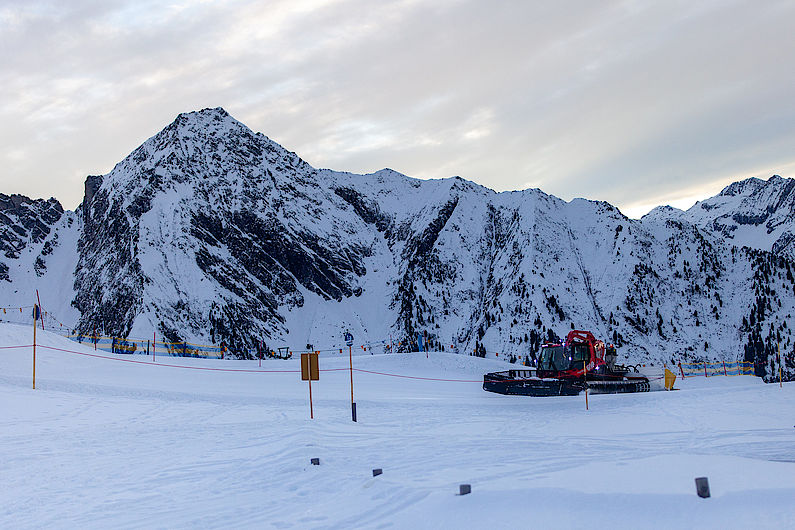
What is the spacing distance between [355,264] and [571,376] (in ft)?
219

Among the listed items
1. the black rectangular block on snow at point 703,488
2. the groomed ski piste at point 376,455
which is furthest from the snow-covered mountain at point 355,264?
the black rectangular block on snow at point 703,488

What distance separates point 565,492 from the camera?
7246mm

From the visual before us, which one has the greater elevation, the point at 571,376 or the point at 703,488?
the point at 703,488

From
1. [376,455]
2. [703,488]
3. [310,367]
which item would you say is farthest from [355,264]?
[703,488]

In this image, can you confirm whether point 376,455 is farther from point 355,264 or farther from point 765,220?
point 765,220

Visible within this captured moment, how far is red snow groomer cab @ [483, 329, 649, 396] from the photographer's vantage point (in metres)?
26.0

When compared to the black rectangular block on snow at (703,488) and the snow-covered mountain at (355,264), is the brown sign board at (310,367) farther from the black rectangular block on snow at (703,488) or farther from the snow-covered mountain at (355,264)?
the snow-covered mountain at (355,264)

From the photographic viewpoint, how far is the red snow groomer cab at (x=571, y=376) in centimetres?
2598

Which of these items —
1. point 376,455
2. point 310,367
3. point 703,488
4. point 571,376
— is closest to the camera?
point 703,488

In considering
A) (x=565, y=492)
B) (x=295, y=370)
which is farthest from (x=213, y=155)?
(x=565, y=492)

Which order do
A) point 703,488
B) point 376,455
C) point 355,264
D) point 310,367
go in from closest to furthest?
point 703,488, point 376,455, point 310,367, point 355,264

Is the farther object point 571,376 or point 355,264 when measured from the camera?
point 355,264

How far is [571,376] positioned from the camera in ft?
93.7

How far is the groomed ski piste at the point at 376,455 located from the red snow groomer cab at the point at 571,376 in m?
0.77
